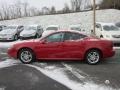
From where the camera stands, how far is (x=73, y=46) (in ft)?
38.5

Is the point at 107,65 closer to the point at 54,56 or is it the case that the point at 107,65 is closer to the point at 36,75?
the point at 54,56

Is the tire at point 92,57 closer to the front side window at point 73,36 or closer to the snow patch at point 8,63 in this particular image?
the front side window at point 73,36

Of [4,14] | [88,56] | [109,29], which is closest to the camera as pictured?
[88,56]

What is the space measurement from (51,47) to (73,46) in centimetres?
92

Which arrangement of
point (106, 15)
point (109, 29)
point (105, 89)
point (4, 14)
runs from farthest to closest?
point (4, 14) < point (106, 15) < point (109, 29) < point (105, 89)

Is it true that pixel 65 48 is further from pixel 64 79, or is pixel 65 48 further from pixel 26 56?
pixel 64 79

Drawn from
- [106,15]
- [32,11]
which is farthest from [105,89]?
Result: [32,11]

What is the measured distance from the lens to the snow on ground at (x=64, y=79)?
8.10 meters

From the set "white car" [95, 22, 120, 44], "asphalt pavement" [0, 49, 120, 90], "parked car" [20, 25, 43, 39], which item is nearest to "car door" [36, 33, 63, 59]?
"asphalt pavement" [0, 49, 120, 90]

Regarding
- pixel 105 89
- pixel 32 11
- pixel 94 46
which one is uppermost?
pixel 32 11

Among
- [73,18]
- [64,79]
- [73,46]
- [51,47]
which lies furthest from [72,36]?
[73,18]

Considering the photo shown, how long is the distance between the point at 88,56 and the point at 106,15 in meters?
37.0

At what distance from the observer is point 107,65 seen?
37.6ft

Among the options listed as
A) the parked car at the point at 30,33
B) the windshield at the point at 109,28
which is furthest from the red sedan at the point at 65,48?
the parked car at the point at 30,33
